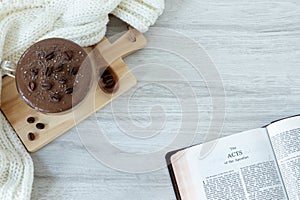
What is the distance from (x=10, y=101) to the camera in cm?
92

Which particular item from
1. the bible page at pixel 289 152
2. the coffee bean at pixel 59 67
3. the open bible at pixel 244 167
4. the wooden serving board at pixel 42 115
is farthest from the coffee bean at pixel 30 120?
the bible page at pixel 289 152

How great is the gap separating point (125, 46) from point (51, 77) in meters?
0.15

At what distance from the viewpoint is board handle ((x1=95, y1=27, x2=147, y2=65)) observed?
37.2 inches

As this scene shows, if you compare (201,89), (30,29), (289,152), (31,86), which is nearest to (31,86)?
(31,86)

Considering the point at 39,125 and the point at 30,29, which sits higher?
the point at 30,29

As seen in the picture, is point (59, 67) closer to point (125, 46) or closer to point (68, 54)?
point (68, 54)

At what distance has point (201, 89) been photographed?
974 millimetres

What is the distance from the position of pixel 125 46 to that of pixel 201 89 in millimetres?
145

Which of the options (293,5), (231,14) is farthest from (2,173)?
(293,5)

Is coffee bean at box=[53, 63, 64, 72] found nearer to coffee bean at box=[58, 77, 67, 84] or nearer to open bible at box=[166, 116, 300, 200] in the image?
coffee bean at box=[58, 77, 67, 84]

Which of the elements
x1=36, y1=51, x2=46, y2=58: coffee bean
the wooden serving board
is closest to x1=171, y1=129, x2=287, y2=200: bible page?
the wooden serving board

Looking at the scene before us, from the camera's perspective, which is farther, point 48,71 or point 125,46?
point 125,46

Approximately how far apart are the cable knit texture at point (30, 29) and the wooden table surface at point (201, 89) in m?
0.04

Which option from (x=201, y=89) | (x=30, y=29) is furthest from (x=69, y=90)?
(x=201, y=89)
